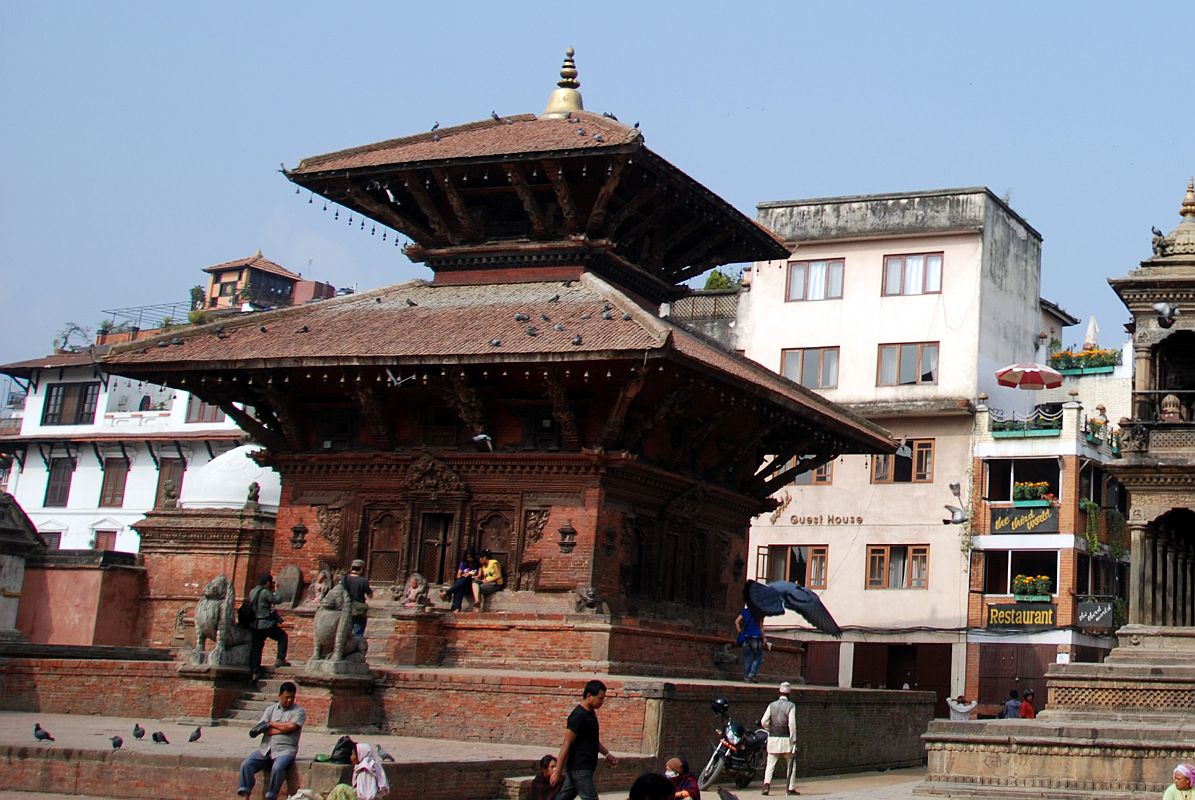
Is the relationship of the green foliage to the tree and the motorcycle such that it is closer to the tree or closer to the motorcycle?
the tree

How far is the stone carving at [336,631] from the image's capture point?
72.6ft

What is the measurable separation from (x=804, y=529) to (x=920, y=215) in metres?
10.0

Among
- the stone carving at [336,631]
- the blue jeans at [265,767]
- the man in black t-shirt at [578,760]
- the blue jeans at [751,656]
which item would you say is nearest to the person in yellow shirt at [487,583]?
the stone carving at [336,631]

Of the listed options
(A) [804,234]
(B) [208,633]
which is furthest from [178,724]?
(A) [804,234]

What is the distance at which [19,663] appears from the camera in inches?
1000

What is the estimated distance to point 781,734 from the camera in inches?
923

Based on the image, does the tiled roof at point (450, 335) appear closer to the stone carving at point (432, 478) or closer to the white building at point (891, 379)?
the stone carving at point (432, 478)

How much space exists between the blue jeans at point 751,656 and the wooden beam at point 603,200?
297 inches

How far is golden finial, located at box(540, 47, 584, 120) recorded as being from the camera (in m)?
31.6

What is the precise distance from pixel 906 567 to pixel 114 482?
27288mm

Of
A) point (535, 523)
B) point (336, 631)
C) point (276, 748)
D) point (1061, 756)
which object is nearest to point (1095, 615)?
point (535, 523)

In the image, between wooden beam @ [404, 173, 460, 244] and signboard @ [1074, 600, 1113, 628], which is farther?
signboard @ [1074, 600, 1113, 628]

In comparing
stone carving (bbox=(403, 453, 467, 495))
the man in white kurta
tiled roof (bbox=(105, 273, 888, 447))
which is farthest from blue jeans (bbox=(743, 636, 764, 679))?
stone carving (bbox=(403, 453, 467, 495))

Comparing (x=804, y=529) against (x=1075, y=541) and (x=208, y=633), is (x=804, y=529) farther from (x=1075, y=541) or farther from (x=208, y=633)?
(x=208, y=633)
